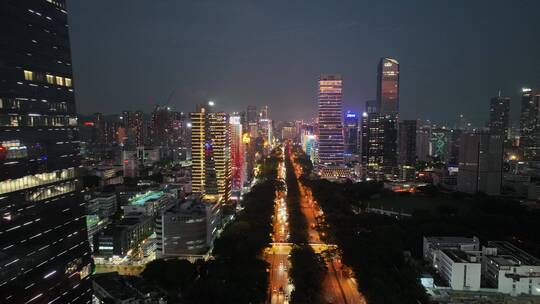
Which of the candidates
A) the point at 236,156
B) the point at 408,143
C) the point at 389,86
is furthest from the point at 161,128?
the point at 408,143

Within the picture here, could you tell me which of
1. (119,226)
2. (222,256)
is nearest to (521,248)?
(222,256)

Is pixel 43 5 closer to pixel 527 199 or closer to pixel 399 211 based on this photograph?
pixel 399 211

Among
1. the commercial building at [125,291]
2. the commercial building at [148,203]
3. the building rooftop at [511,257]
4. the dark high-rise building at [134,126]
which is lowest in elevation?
the commercial building at [125,291]

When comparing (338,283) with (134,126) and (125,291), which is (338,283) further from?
(134,126)

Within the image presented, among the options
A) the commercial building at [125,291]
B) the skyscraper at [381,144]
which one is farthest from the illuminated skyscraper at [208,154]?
the skyscraper at [381,144]

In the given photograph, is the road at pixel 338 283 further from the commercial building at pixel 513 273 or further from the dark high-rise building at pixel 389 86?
the dark high-rise building at pixel 389 86
